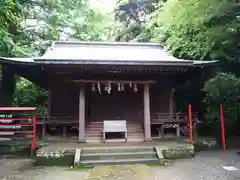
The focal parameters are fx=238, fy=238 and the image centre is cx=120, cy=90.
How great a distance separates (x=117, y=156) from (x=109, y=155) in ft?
0.82

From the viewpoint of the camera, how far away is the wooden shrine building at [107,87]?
29.4 feet

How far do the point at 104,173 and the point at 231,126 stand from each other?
810 centimetres

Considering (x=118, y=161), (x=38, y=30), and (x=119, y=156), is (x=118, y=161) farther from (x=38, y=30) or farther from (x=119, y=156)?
(x=38, y=30)

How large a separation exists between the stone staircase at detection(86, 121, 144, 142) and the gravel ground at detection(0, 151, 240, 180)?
9.28 feet

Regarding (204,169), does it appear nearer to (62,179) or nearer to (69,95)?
(62,179)

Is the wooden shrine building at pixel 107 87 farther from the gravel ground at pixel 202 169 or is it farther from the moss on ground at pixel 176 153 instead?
the gravel ground at pixel 202 169

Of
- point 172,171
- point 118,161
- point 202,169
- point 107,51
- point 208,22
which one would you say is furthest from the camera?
point 107,51

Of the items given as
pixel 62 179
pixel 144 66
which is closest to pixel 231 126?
pixel 144 66

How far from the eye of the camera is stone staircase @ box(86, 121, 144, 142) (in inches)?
388

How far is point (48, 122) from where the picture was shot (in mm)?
9539

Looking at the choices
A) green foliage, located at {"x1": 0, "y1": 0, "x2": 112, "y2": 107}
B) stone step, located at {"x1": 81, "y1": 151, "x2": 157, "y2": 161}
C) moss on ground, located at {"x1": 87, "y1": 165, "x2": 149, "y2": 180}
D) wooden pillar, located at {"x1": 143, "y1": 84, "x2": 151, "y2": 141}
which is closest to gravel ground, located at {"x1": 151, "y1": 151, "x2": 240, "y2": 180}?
moss on ground, located at {"x1": 87, "y1": 165, "x2": 149, "y2": 180}

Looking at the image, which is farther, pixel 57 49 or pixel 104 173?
pixel 57 49

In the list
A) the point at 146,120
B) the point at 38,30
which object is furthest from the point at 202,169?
the point at 38,30

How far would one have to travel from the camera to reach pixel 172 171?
611 centimetres
